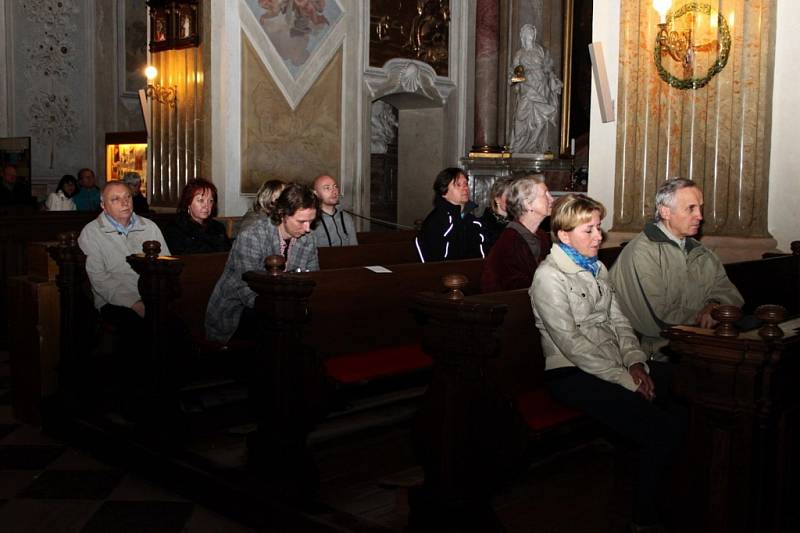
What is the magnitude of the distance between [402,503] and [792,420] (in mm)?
1650

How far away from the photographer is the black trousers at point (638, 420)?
10.5 ft

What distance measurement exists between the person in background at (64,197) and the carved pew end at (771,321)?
9.70 meters

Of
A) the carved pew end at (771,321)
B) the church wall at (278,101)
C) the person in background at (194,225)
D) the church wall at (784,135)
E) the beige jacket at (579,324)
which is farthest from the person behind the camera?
the church wall at (278,101)

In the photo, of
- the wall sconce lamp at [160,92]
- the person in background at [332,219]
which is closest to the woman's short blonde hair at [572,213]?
the person in background at [332,219]

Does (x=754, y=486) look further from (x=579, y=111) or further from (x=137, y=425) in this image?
(x=579, y=111)

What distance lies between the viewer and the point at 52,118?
13.2 metres

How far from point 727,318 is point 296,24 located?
8277mm

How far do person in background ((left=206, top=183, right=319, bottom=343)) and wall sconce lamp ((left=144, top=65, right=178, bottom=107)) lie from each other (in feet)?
19.1

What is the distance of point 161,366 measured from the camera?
454 cm

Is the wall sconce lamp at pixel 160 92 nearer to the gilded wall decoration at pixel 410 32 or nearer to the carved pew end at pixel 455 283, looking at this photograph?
the gilded wall decoration at pixel 410 32

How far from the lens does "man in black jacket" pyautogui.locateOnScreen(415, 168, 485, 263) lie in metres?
5.89

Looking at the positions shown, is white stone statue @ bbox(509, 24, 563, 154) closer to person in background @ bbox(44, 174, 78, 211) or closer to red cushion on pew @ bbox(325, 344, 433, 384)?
person in background @ bbox(44, 174, 78, 211)

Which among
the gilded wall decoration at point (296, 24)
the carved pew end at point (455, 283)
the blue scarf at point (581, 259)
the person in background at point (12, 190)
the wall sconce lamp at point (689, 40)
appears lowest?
the carved pew end at point (455, 283)

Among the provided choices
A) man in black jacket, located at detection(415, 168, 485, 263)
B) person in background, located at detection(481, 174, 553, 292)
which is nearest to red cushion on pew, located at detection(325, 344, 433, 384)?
person in background, located at detection(481, 174, 553, 292)
